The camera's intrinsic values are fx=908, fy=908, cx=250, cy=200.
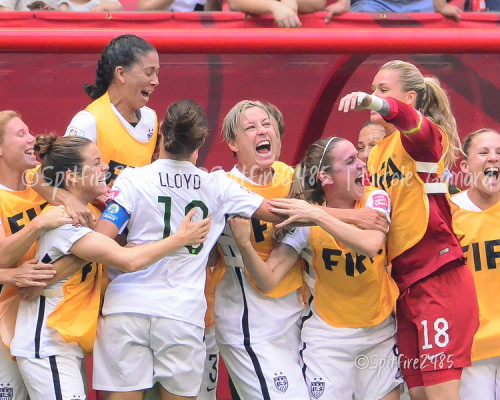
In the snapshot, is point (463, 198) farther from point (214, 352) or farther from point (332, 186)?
point (214, 352)

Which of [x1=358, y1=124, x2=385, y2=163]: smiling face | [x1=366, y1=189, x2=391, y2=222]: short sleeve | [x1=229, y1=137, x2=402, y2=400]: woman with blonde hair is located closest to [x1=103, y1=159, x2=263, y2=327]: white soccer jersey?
[x1=229, y1=137, x2=402, y2=400]: woman with blonde hair

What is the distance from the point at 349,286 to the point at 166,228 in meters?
0.83

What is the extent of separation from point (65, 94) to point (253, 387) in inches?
76.3

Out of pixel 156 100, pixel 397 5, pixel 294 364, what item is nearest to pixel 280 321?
pixel 294 364

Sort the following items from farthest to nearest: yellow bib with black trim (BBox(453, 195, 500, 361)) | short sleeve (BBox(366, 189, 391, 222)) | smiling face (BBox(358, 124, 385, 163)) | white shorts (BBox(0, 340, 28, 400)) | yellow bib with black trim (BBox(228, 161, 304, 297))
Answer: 1. smiling face (BBox(358, 124, 385, 163))
2. yellow bib with black trim (BBox(453, 195, 500, 361))
3. yellow bib with black trim (BBox(228, 161, 304, 297))
4. short sleeve (BBox(366, 189, 391, 222))
5. white shorts (BBox(0, 340, 28, 400))

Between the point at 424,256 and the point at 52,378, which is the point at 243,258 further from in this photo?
the point at 52,378

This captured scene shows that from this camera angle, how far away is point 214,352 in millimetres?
4156

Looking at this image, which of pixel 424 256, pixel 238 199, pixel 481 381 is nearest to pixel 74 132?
pixel 238 199

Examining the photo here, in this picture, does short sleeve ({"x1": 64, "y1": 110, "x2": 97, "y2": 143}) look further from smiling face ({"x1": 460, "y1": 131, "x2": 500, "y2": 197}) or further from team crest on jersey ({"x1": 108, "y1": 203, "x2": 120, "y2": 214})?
smiling face ({"x1": 460, "y1": 131, "x2": 500, "y2": 197})

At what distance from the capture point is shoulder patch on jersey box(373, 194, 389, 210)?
12.7ft

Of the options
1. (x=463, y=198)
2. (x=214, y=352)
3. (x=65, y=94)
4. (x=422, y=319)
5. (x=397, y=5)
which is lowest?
(x=214, y=352)

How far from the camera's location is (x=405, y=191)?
394cm

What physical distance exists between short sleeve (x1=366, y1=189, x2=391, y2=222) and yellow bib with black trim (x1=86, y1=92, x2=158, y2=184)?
1.07 metres

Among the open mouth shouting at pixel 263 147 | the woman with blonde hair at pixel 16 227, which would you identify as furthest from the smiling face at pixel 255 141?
the woman with blonde hair at pixel 16 227
